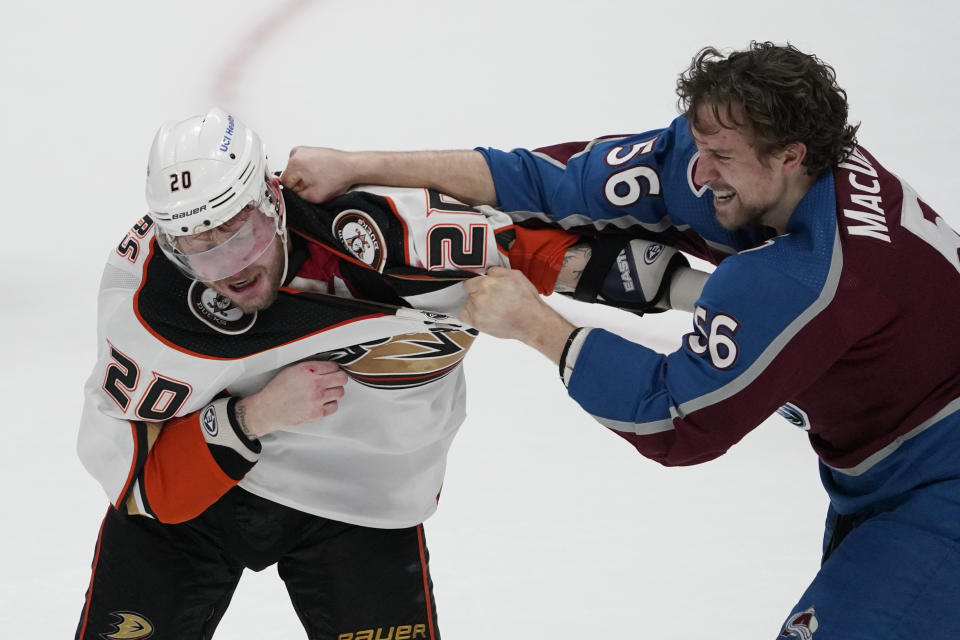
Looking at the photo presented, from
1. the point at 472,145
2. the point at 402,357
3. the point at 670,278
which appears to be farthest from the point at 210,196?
the point at 472,145

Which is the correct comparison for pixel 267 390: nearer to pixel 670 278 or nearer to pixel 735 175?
pixel 670 278

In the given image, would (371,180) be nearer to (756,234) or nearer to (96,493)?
(756,234)

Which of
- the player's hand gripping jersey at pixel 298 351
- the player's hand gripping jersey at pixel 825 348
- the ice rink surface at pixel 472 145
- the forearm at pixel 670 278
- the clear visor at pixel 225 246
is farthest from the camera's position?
the ice rink surface at pixel 472 145

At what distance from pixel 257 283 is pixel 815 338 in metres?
0.96

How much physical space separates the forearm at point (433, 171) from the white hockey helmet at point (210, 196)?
0.21 m

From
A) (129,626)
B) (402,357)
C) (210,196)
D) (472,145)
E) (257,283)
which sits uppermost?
(472,145)

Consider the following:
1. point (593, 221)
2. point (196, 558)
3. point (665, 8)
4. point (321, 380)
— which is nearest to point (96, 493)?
point (196, 558)

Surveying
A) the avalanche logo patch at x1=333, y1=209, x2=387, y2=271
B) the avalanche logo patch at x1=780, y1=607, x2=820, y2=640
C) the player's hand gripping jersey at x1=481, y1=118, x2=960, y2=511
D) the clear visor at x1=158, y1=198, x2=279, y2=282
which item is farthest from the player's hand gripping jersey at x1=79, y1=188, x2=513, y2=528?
the avalanche logo patch at x1=780, y1=607, x2=820, y2=640

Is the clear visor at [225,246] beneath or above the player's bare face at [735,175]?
beneath

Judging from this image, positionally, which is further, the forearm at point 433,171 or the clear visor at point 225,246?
the forearm at point 433,171

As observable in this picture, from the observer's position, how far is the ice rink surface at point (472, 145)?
10.1 ft

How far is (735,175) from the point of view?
1938 mm

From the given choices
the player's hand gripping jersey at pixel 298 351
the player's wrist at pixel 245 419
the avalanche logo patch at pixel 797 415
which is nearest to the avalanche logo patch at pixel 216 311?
the player's hand gripping jersey at pixel 298 351

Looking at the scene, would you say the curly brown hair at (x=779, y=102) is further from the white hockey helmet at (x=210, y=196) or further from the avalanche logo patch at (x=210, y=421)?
the avalanche logo patch at (x=210, y=421)
